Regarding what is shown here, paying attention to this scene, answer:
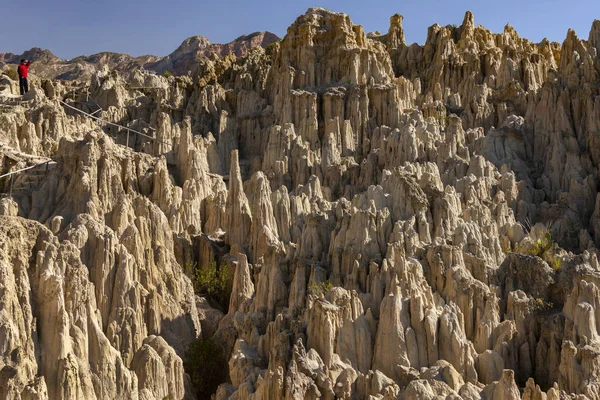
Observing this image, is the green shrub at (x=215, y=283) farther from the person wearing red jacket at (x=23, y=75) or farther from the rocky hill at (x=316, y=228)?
the person wearing red jacket at (x=23, y=75)

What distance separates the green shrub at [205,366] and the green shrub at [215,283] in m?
5.94

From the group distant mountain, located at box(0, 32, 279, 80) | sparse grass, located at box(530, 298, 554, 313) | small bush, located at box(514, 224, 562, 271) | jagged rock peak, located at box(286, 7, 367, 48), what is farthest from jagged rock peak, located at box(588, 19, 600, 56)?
distant mountain, located at box(0, 32, 279, 80)

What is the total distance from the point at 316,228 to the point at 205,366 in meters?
8.49

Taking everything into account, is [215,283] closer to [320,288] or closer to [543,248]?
[320,288]

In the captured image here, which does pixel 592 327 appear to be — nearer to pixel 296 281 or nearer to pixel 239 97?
pixel 296 281

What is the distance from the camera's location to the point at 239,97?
185 feet

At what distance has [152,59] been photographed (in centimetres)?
12962

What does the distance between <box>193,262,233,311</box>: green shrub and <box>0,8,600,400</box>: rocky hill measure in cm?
9

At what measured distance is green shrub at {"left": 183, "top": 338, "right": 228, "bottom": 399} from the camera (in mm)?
31891

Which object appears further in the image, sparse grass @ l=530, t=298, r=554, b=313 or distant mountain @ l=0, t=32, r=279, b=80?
distant mountain @ l=0, t=32, r=279, b=80

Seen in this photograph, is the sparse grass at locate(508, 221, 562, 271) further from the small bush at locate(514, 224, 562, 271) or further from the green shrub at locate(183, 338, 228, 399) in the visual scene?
the green shrub at locate(183, 338, 228, 399)

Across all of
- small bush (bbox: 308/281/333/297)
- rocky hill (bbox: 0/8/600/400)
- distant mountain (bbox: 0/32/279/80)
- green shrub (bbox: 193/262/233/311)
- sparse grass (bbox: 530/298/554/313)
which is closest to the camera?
rocky hill (bbox: 0/8/600/400)

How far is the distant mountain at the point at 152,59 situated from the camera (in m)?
114

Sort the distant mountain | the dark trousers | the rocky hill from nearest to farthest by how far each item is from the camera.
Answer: the rocky hill → the dark trousers → the distant mountain
